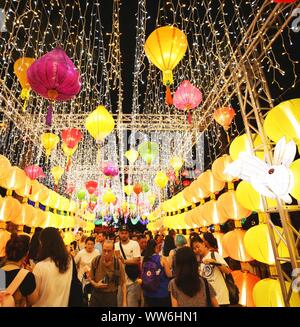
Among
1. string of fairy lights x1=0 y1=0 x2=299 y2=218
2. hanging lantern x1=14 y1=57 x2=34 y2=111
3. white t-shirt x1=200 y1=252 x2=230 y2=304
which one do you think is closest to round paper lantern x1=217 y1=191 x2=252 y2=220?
white t-shirt x1=200 y1=252 x2=230 y2=304

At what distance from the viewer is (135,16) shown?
185 inches

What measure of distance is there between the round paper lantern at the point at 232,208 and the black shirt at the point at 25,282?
2953 millimetres

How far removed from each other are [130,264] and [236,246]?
4.88ft

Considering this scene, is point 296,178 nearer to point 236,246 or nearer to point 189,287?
point 189,287

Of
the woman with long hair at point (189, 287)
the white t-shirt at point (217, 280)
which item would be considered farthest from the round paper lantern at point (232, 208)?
the woman with long hair at point (189, 287)

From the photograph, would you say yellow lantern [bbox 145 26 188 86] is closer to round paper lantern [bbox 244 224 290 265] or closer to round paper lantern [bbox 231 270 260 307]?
round paper lantern [bbox 244 224 290 265]

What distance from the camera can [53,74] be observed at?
7.94 feet

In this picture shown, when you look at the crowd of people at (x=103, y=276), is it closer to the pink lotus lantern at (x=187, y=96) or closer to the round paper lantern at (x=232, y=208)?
the round paper lantern at (x=232, y=208)

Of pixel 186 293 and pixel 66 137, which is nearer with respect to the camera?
pixel 186 293

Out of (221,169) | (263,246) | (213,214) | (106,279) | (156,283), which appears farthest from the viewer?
(213,214)

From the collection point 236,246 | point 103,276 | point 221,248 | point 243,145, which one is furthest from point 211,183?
point 103,276
